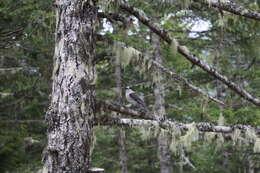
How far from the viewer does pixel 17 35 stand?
7992mm

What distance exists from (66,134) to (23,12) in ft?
17.2

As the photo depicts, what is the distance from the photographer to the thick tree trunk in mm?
2988

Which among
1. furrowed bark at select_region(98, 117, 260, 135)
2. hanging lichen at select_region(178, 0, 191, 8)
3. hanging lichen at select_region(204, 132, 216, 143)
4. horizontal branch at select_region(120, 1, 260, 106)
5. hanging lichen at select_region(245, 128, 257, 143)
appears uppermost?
hanging lichen at select_region(178, 0, 191, 8)

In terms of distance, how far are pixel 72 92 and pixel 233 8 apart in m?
1.81

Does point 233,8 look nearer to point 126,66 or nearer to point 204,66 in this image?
point 204,66

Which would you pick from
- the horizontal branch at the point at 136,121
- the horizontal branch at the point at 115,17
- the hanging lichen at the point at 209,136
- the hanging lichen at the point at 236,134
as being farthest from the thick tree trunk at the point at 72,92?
the hanging lichen at the point at 236,134

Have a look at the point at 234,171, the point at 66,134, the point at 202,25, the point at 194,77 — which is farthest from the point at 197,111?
the point at 234,171

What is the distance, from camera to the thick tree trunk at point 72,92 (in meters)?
2.99

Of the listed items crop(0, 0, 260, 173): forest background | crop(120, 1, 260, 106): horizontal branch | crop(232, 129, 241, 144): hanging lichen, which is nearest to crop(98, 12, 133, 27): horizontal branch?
crop(0, 0, 260, 173): forest background

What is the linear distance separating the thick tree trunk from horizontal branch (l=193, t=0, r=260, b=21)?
48.0 inches

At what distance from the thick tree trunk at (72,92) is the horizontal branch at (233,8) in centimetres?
122

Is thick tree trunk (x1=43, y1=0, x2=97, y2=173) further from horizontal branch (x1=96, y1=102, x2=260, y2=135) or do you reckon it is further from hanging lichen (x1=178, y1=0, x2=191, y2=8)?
hanging lichen (x1=178, y1=0, x2=191, y2=8)

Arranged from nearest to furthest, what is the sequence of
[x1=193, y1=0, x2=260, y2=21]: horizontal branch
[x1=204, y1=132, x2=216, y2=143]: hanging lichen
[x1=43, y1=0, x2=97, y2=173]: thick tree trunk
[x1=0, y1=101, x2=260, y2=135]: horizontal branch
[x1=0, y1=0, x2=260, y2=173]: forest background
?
[x1=43, y1=0, x2=97, y2=173]: thick tree trunk < [x1=193, y1=0, x2=260, y2=21]: horizontal branch < [x1=0, y1=101, x2=260, y2=135]: horizontal branch < [x1=204, y1=132, x2=216, y2=143]: hanging lichen < [x1=0, y1=0, x2=260, y2=173]: forest background

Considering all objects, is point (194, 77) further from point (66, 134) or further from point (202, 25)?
point (66, 134)
